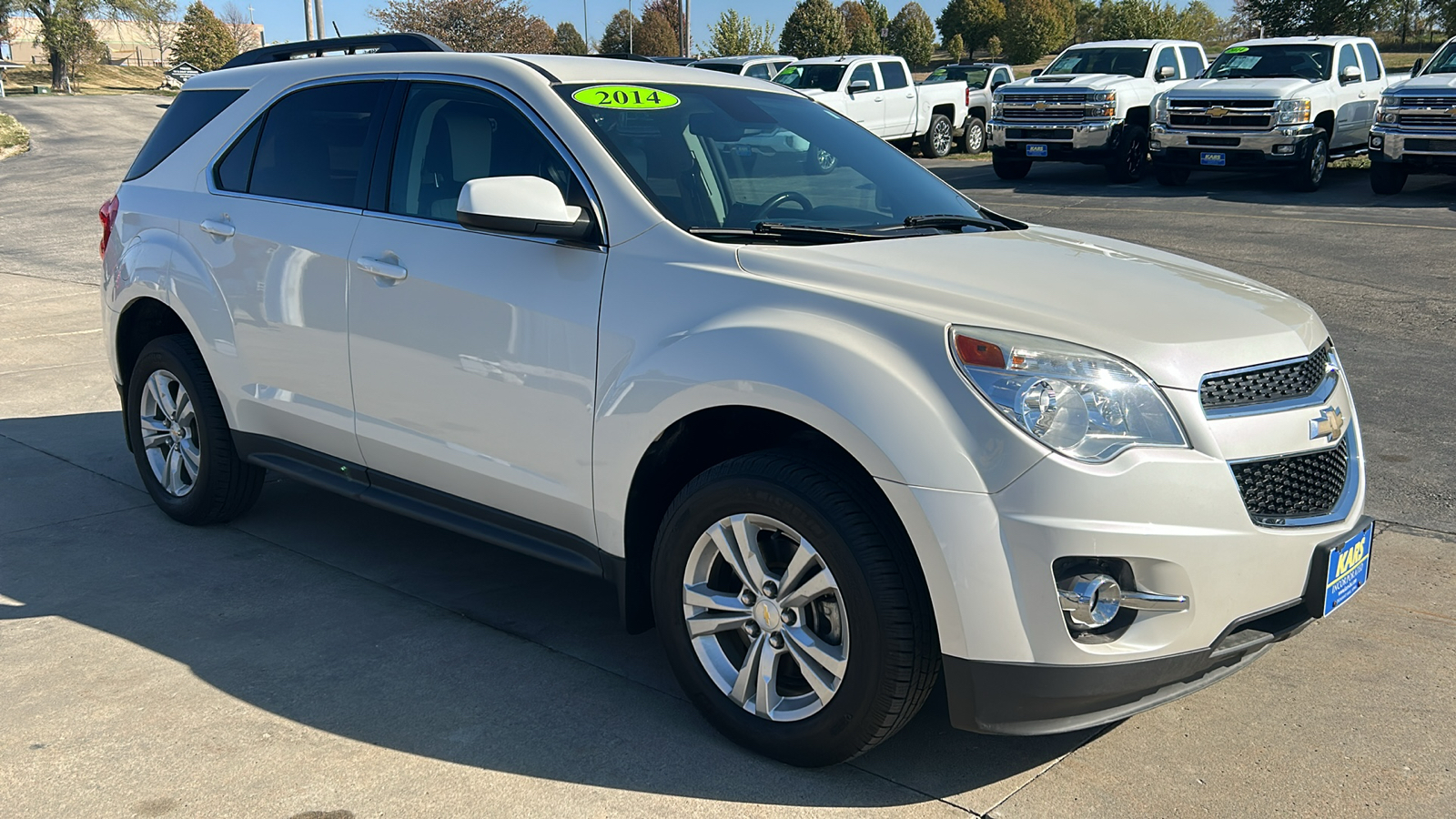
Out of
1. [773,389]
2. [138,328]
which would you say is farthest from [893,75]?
[773,389]

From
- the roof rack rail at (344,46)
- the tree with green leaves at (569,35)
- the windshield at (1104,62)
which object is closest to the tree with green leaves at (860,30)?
the tree with green leaves at (569,35)

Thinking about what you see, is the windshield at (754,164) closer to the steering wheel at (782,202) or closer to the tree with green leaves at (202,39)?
the steering wheel at (782,202)

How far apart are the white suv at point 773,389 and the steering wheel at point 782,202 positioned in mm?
15

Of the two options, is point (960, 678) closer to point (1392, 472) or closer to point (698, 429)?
point (698, 429)

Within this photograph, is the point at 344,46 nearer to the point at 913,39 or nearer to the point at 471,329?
the point at 471,329

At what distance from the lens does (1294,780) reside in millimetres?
3227

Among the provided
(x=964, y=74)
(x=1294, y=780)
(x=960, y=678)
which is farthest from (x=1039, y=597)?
(x=964, y=74)

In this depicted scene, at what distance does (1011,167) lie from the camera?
20703 millimetres

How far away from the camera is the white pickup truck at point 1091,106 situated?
62.0 ft

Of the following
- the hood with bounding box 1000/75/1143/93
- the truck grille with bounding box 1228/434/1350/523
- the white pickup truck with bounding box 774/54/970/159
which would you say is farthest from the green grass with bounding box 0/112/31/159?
the truck grille with bounding box 1228/434/1350/523

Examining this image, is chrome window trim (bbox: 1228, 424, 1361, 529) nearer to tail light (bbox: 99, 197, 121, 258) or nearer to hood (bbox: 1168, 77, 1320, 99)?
tail light (bbox: 99, 197, 121, 258)

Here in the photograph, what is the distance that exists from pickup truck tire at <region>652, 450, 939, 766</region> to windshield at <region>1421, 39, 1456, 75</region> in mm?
16619

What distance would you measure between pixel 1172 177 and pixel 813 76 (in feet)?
22.9

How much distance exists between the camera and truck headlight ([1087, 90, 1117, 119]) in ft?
61.4
